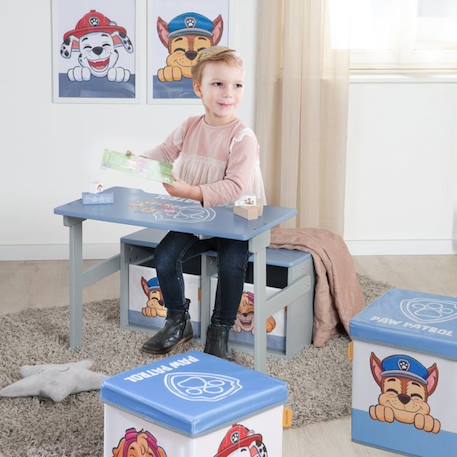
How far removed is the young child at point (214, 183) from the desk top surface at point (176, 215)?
6 cm

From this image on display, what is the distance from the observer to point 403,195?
3.88 meters

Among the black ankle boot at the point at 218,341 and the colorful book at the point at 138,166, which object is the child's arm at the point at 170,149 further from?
the black ankle boot at the point at 218,341

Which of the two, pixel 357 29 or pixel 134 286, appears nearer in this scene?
pixel 134 286

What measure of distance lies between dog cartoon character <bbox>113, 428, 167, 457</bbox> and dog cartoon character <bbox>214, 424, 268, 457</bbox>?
0.37ft

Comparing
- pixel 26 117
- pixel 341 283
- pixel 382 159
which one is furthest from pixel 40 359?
pixel 382 159

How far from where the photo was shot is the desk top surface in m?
2.34

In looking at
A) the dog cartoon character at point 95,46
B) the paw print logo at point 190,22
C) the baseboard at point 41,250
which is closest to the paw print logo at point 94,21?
the dog cartoon character at point 95,46

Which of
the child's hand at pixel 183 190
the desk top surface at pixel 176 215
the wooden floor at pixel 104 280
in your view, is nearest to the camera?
the desk top surface at pixel 176 215

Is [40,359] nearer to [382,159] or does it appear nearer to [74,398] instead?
[74,398]

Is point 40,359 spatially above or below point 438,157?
below

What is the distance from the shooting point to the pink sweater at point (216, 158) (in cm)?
254

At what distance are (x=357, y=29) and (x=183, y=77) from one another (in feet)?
2.36

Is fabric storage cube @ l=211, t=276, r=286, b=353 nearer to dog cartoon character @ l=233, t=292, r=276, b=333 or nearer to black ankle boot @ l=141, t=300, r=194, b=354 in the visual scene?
dog cartoon character @ l=233, t=292, r=276, b=333

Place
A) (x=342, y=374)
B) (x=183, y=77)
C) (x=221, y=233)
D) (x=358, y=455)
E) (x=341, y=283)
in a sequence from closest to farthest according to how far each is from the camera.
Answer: (x=358, y=455) < (x=221, y=233) < (x=342, y=374) < (x=341, y=283) < (x=183, y=77)
